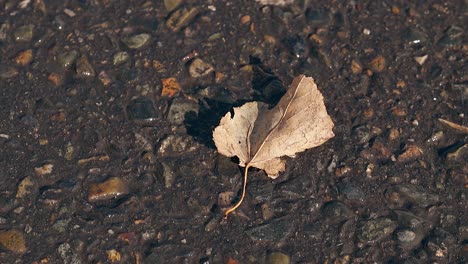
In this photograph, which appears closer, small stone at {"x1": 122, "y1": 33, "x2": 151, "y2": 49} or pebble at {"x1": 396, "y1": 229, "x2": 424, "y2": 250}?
pebble at {"x1": 396, "y1": 229, "x2": 424, "y2": 250}

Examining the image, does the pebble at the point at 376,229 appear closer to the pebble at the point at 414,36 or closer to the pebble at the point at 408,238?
the pebble at the point at 408,238

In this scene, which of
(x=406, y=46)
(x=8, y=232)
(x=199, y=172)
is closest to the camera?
(x=8, y=232)

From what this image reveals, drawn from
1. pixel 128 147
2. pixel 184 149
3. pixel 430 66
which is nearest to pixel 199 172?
pixel 184 149

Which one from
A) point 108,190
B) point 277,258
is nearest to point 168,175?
point 108,190

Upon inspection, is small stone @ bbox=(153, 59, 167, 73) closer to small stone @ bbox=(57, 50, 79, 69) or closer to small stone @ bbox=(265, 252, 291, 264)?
small stone @ bbox=(57, 50, 79, 69)

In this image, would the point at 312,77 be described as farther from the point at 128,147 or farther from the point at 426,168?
the point at 128,147

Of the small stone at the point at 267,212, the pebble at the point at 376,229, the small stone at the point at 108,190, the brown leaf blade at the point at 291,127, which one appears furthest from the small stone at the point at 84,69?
the pebble at the point at 376,229

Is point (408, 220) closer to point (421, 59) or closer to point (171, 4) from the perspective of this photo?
point (421, 59)

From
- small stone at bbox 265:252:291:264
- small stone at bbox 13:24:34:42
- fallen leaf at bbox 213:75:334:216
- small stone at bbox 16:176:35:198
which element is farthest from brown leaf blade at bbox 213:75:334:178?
small stone at bbox 13:24:34:42
